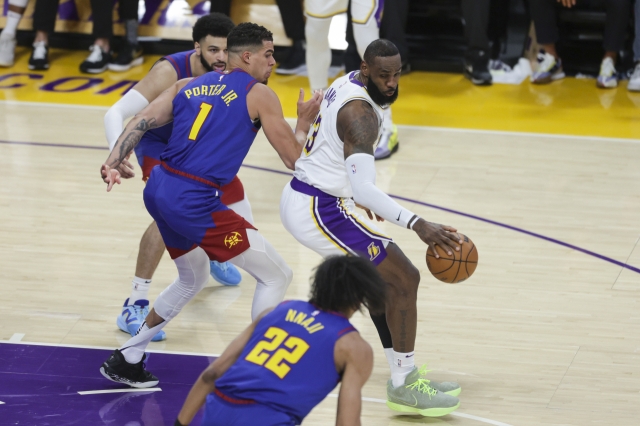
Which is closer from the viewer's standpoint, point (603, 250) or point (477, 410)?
point (477, 410)

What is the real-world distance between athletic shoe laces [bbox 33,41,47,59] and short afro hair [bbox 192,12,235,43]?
6171 millimetres

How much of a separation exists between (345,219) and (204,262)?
0.76m

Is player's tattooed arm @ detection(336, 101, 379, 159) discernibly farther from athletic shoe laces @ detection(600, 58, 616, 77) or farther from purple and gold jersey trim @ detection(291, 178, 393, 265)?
athletic shoe laces @ detection(600, 58, 616, 77)

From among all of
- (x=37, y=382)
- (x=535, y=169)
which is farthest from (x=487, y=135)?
(x=37, y=382)

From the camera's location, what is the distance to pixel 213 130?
462 centimetres

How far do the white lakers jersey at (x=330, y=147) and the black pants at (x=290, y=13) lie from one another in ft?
21.5

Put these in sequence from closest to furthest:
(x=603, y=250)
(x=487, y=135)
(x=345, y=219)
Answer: (x=345, y=219) → (x=603, y=250) → (x=487, y=135)

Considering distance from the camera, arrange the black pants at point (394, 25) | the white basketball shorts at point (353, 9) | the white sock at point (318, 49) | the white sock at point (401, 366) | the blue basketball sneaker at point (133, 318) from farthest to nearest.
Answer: the black pants at point (394, 25) → the white sock at point (318, 49) → the white basketball shorts at point (353, 9) → the blue basketball sneaker at point (133, 318) → the white sock at point (401, 366)

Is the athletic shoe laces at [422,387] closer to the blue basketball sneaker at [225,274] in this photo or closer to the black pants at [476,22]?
the blue basketball sneaker at [225,274]

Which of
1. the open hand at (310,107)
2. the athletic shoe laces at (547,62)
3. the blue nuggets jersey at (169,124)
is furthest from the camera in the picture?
the athletic shoe laces at (547,62)

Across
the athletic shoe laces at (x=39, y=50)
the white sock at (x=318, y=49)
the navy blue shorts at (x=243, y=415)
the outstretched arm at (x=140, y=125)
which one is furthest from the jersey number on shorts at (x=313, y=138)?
the athletic shoe laces at (x=39, y=50)

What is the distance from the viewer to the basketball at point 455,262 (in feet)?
15.1

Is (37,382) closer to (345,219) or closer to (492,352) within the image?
(345,219)

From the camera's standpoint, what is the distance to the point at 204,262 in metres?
4.87
